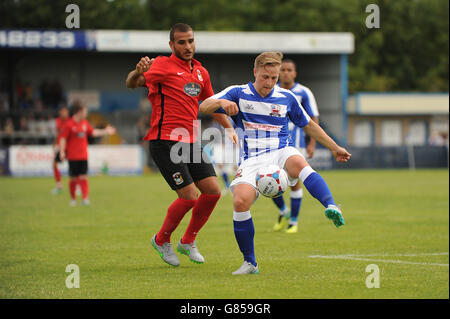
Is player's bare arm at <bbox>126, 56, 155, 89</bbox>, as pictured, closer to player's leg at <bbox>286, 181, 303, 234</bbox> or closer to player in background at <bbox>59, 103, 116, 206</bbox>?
player's leg at <bbox>286, 181, 303, 234</bbox>

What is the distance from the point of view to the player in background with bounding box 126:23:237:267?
7.35 m

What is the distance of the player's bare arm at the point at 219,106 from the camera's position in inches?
265

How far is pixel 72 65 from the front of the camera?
4041 centimetres

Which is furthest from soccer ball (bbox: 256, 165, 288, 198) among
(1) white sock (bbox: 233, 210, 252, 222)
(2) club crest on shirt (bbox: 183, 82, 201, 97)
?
(2) club crest on shirt (bbox: 183, 82, 201, 97)

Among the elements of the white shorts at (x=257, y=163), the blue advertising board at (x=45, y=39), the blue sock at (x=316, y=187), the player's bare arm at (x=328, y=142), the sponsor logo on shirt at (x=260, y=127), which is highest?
the blue advertising board at (x=45, y=39)

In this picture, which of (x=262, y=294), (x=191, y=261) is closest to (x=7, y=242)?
(x=191, y=261)

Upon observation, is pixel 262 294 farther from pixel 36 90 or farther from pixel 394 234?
pixel 36 90

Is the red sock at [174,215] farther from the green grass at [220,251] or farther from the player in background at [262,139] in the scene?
the player in background at [262,139]

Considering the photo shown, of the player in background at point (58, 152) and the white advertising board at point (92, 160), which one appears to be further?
the white advertising board at point (92, 160)

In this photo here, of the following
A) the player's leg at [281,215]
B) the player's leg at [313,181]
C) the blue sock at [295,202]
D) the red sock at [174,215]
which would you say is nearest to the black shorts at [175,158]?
the red sock at [174,215]

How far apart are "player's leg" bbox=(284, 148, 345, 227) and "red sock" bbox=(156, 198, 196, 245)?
1.13m

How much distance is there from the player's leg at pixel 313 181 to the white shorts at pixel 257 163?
37mm

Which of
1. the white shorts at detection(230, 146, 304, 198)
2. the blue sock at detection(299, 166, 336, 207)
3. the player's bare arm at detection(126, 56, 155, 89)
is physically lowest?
the blue sock at detection(299, 166, 336, 207)

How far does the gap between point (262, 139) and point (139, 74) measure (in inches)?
54.5
